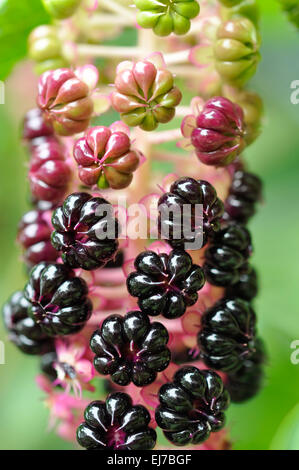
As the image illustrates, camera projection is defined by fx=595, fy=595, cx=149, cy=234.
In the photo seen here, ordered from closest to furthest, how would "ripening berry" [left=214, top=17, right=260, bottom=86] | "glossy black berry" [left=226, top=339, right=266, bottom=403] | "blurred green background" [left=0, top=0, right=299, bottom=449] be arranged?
"ripening berry" [left=214, top=17, right=260, bottom=86] < "glossy black berry" [left=226, top=339, right=266, bottom=403] < "blurred green background" [left=0, top=0, right=299, bottom=449]

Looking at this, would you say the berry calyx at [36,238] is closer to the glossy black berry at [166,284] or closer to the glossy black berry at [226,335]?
the glossy black berry at [166,284]

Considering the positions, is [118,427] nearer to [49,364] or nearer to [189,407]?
[189,407]

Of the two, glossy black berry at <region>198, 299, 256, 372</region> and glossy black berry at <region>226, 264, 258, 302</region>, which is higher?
glossy black berry at <region>226, 264, 258, 302</region>

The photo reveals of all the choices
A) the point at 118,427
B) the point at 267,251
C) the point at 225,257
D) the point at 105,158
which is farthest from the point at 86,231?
the point at 267,251

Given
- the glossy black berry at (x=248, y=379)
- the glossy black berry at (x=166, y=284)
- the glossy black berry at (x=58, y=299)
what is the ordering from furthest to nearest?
1. the glossy black berry at (x=248, y=379)
2. the glossy black berry at (x=58, y=299)
3. the glossy black berry at (x=166, y=284)

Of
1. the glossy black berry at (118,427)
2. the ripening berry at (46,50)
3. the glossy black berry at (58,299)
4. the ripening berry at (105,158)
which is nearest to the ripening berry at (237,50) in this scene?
the ripening berry at (105,158)

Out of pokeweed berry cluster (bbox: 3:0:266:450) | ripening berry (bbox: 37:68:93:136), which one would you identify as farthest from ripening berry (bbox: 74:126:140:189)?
ripening berry (bbox: 37:68:93:136)

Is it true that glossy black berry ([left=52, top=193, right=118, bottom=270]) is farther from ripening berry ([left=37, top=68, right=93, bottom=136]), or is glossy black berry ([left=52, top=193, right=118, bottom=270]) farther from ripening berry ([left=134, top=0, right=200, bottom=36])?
ripening berry ([left=134, top=0, right=200, bottom=36])
